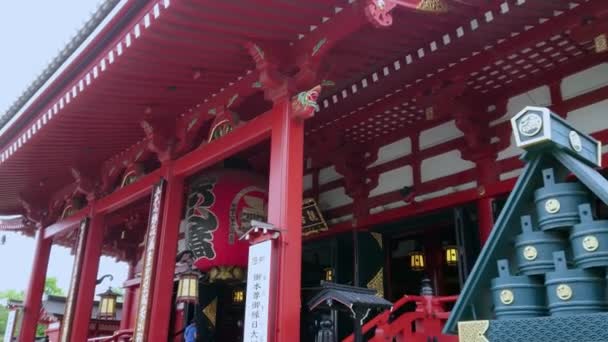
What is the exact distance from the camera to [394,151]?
7285 millimetres

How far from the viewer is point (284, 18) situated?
15.8 feet

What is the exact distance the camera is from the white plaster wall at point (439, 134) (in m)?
6.65

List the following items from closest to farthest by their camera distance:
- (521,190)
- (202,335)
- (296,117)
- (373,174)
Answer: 1. (521,190)
2. (296,117)
3. (373,174)
4. (202,335)

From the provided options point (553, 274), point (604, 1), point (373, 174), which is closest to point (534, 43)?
point (604, 1)

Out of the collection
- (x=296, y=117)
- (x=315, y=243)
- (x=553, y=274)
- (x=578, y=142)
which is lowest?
(x=553, y=274)

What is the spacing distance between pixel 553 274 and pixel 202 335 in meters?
7.67

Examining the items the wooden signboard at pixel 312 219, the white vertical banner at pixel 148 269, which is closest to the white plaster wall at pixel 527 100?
the wooden signboard at pixel 312 219

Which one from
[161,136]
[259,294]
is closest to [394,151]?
[161,136]

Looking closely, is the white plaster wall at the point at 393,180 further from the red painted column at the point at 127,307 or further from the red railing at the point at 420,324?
the red painted column at the point at 127,307

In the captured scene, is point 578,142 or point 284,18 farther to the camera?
point 284,18

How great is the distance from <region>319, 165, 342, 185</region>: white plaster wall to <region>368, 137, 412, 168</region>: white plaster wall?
75 centimetres

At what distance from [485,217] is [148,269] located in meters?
3.98

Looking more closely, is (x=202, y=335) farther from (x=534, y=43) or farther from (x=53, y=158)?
(x=534, y=43)

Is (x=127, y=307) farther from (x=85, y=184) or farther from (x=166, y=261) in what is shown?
(x=166, y=261)
